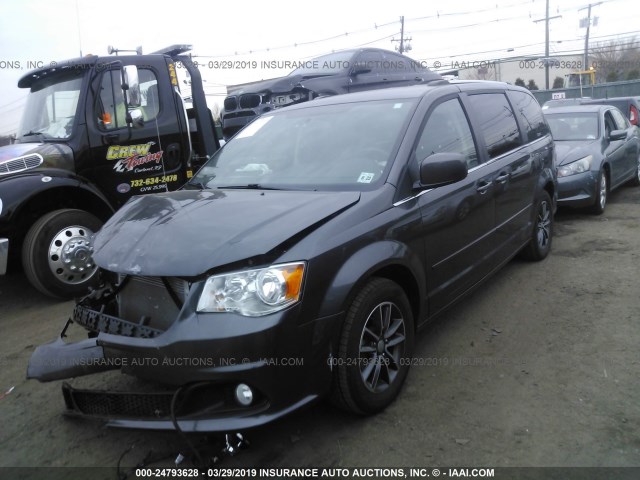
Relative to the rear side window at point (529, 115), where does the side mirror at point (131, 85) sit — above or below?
above

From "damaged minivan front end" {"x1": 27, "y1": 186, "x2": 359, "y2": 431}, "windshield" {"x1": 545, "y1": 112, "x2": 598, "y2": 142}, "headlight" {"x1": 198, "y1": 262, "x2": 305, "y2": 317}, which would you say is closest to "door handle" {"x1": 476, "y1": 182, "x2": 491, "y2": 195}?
"damaged minivan front end" {"x1": 27, "y1": 186, "x2": 359, "y2": 431}

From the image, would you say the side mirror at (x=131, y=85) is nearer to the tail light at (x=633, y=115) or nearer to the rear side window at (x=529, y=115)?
the rear side window at (x=529, y=115)

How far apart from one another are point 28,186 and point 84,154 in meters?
0.76

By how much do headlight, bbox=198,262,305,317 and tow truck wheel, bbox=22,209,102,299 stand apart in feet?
9.48

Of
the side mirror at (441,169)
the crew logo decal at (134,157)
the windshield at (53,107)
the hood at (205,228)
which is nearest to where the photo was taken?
the hood at (205,228)

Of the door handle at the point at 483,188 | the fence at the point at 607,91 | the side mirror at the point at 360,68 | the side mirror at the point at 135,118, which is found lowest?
the door handle at the point at 483,188

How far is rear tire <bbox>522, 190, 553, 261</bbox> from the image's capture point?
5328 mm

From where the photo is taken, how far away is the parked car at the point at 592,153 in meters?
7.21

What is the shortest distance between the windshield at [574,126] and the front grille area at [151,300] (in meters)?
7.25

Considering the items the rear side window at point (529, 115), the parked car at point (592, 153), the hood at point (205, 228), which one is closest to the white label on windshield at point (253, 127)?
the hood at point (205, 228)

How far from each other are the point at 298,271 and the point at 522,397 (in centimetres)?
164

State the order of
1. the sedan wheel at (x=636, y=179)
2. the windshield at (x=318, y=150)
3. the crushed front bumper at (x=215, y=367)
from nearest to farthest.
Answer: the crushed front bumper at (x=215, y=367)
the windshield at (x=318, y=150)
the sedan wheel at (x=636, y=179)

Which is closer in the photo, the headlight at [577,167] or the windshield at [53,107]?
the windshield at [53,107]

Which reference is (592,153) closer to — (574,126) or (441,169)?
(574,126)
